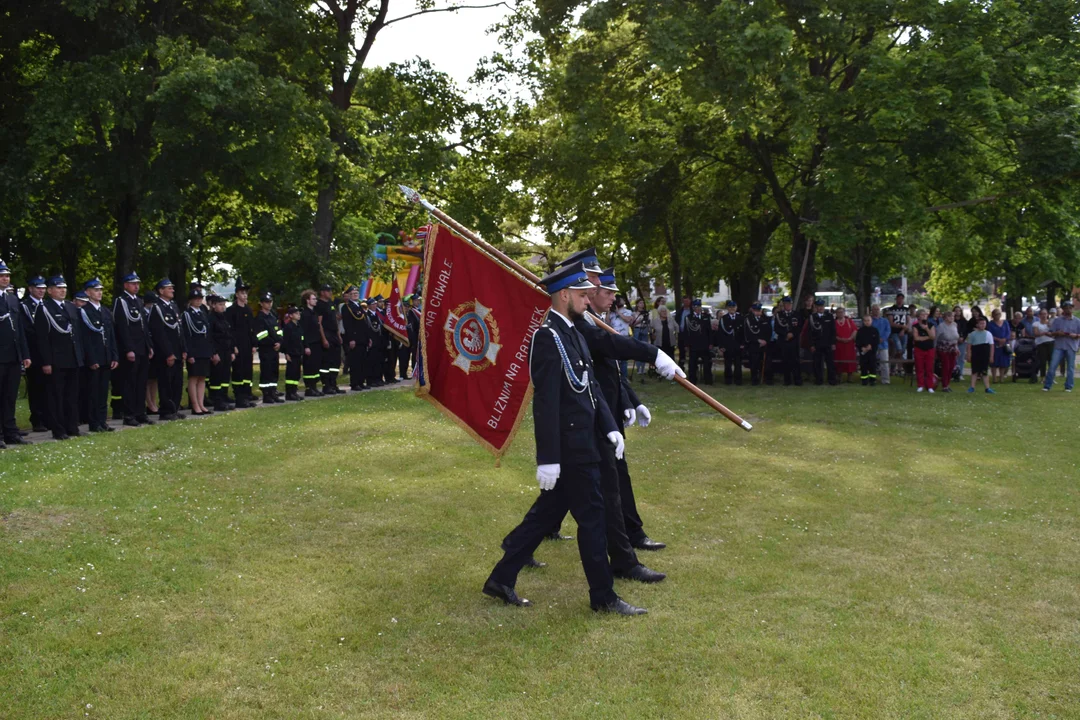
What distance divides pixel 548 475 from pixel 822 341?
18812 millimetres

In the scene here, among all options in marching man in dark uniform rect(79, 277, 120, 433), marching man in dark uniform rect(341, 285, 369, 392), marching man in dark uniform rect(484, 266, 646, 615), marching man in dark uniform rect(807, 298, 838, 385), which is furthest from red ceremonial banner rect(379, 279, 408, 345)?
marching man in dark uniform rect(484, 266, 646, 615)

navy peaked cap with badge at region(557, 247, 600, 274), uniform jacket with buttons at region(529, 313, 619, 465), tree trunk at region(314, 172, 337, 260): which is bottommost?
uniform jacket with buttons at region(529, 313, 619, 465)

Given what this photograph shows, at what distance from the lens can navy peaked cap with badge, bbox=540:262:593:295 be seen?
6.76 m

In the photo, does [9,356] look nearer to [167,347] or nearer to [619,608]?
[167,347]

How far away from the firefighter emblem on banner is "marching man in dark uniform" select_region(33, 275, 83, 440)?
7.65 meters

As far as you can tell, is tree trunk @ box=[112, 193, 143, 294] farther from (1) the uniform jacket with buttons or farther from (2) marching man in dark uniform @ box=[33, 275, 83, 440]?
(1) the uniform jacket with buttons

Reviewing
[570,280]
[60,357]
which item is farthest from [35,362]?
[570,280]

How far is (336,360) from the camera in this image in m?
21.9

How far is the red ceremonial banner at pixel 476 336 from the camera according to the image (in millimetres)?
8141

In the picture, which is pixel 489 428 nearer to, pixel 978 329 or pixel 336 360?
pixel 336 360

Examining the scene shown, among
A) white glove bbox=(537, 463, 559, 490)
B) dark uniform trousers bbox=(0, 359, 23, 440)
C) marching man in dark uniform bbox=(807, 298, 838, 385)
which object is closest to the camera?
white glove bbox=(537, 463, 559, 490)

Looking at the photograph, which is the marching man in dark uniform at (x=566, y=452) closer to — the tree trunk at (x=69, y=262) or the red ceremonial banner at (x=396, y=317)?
the red ceremonial banner at (x=396, y=317)

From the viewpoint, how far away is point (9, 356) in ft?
41.3

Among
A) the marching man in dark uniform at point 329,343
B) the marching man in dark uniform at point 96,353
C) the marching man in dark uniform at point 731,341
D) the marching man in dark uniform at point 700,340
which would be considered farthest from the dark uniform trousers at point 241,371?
the marching man in dark uniform at point 731,341
